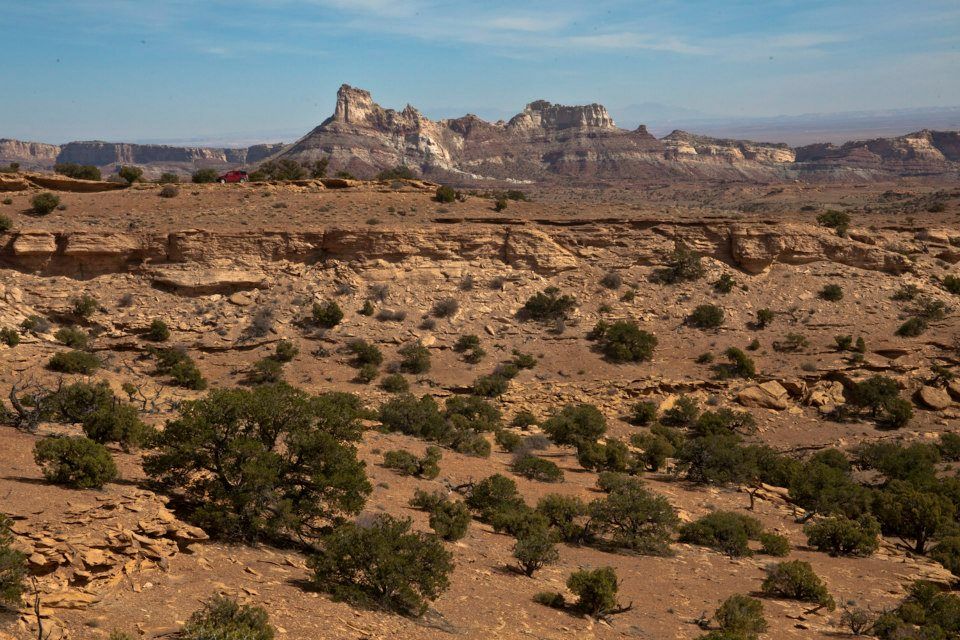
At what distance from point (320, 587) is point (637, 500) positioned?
25.1ft

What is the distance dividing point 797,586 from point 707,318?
58.9 feet

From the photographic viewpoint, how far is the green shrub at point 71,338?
24188 millimetres

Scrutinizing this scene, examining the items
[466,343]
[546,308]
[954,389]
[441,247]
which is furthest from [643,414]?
[441,247]

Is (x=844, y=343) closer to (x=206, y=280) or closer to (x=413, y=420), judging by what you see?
(x=413, y=420)

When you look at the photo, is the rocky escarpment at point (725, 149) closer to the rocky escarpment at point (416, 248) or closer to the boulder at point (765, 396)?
the rocky escarpment at point (416, 248)

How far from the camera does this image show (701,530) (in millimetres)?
15414

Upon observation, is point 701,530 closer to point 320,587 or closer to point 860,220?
point 320,587

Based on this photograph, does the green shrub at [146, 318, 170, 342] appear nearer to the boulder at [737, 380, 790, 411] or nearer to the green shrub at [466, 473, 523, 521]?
the green shrub at [466, 473, 523, 521]

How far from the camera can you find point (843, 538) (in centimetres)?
1547

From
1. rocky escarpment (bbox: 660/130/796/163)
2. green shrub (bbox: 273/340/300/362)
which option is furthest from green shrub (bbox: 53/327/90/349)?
rocky escarpment (bbox: 660/130/796/163)

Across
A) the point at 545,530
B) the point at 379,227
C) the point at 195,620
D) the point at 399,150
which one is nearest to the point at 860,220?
the point at 379,227

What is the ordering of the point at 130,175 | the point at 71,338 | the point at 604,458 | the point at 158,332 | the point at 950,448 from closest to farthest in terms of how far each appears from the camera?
1. the point at 604,458
2. the point at 950,448
3. the point at 71,338
4. the point at 158,332
5. the point at 130,175

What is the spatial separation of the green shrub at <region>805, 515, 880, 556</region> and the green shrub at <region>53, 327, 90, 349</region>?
22000 millimetres

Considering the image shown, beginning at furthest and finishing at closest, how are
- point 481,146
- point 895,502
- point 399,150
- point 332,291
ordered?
1. point 481,146
2. point 399,150
3. point 332,291
4. point 895,502
